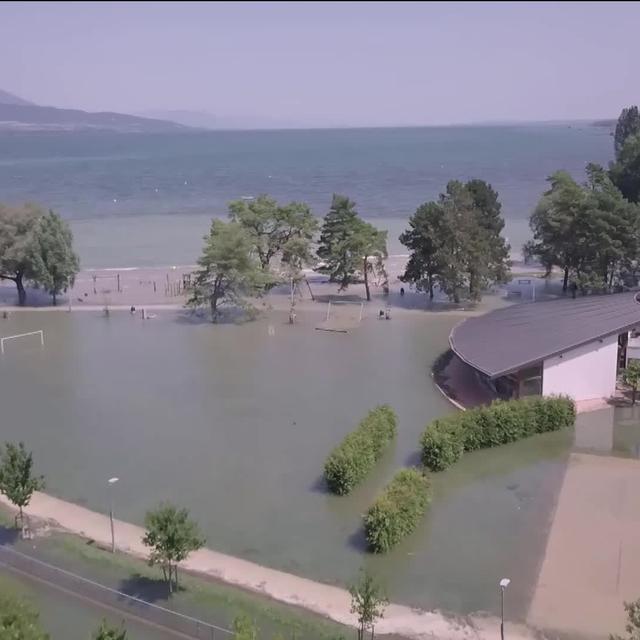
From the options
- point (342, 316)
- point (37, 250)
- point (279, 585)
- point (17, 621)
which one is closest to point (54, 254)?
point (37, 250)

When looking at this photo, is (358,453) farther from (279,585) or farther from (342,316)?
(342,316)

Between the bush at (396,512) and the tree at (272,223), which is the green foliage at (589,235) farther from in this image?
the bush at (396,512)

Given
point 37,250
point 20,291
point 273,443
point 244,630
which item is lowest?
point 273,443

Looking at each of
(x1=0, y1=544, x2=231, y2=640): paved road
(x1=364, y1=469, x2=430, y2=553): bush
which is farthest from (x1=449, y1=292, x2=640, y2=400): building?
(x1=0, y1=544, x2=231, y2=640): paved road

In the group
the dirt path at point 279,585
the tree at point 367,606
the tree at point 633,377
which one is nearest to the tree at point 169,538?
the dirt path at point 279,585

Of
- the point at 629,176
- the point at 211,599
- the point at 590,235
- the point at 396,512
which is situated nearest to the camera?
the point at 211,599

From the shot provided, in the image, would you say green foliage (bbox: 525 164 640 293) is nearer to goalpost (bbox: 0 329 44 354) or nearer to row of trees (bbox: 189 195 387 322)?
row of trees (bbox: 189 195 387 322)
